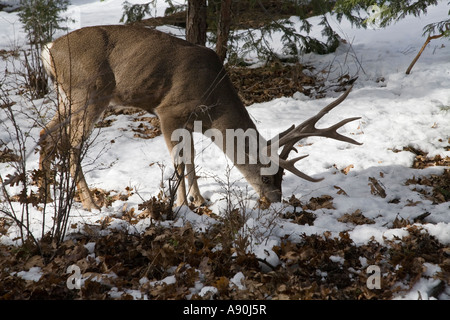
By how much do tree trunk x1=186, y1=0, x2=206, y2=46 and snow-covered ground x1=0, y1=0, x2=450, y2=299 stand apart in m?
1.82

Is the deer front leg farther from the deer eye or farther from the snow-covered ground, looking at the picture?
the deer eye

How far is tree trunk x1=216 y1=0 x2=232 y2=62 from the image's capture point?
9.16 m

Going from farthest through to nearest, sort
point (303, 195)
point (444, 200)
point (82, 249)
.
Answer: point (303, 195) → point (444, 200) → point (82, 249)

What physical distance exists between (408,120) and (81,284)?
6280 mm

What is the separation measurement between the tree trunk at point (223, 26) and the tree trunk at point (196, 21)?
0.50 m

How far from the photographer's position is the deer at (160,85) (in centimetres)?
601

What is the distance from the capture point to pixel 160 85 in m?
6.21

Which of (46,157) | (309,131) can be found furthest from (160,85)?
(46,157)

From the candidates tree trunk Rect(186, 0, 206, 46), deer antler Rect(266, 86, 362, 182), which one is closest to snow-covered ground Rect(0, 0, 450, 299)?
deer antler Rect(266, 86, 362, 182)

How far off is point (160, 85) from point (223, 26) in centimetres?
375

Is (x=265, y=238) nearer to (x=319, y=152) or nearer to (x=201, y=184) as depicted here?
(x=201, y=184)

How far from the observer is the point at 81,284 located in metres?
3.81

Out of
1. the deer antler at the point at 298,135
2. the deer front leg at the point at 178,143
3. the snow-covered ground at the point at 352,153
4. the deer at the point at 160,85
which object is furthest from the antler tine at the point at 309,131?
the deer front leg at the point at 178,143
